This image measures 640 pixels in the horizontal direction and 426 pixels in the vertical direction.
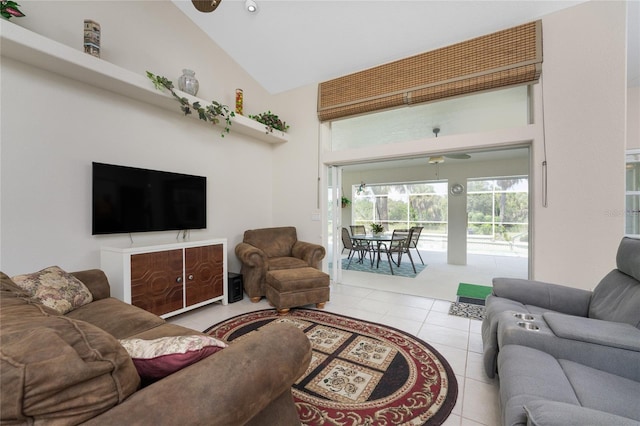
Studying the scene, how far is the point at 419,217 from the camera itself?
8.58 m

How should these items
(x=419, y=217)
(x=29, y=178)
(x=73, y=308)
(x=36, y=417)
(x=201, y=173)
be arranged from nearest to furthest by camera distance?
(x=36, y=417), (x=73, y=308), (x=29, y=178), (x=201, y=173), (x=419, y=217)

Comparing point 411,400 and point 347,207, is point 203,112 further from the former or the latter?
point 347,207

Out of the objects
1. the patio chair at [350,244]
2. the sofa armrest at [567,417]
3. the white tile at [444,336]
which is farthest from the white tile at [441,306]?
the patio chair at [350,244]

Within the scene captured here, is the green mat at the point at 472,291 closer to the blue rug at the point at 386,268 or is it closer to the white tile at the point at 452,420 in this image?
the blue rug at the point at 386,268

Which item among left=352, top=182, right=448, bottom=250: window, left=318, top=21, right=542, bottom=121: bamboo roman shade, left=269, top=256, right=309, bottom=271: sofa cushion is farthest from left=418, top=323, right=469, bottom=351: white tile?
left=352, top=182, right=448, bottom=250: window

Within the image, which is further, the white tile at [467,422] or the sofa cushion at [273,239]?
the sofa cushion at [273,239]

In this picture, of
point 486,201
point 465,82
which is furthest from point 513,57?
point 486,201

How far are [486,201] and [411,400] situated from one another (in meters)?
7.47

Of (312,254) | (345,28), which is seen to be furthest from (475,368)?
(345,28)

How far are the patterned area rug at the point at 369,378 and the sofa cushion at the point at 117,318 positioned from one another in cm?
86

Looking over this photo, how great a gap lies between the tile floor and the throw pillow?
4.79 ft

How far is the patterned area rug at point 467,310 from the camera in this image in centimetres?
303

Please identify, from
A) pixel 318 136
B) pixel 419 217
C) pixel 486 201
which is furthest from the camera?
Answer: pixel 419 217

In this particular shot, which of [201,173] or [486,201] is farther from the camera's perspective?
[486,201]
